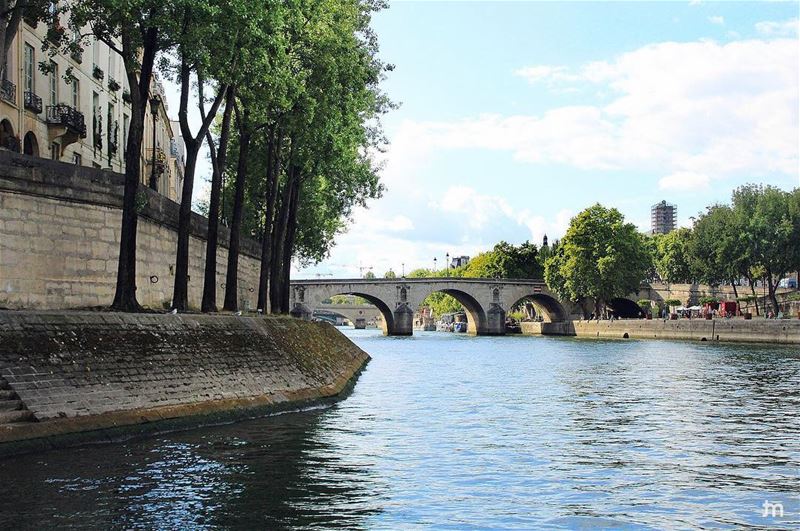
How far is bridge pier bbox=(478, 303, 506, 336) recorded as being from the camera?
137m

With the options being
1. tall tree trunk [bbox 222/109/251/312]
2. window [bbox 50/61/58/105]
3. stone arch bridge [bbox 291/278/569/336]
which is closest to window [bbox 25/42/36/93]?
window [bbox 50/61/58/105]

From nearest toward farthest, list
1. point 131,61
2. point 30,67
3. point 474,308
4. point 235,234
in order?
point 131,61 < point 235,234 < point 30,67 < point 474,308

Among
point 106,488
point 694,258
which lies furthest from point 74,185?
point 694,258

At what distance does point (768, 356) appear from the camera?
58.6 m

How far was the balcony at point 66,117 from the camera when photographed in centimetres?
→ 3925

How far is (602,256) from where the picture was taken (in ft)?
388

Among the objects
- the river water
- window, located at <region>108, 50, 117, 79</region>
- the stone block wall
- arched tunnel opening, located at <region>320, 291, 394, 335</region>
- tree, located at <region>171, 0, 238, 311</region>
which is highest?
window, located at <region>108, 50, 117, 79</region>

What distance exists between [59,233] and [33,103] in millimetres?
11890

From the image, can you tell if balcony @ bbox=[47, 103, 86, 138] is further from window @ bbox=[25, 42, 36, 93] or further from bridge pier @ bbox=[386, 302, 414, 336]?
bridge pier @ bbox=[386, 302, 414, 336]

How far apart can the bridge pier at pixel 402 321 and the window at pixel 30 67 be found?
3901 inches

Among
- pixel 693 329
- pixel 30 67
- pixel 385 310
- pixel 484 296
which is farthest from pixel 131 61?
Result: pixel 484 296

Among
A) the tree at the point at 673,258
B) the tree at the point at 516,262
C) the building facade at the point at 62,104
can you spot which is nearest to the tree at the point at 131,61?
the building facade at the point at 62,104

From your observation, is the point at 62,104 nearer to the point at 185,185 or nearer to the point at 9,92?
the point at 9,92

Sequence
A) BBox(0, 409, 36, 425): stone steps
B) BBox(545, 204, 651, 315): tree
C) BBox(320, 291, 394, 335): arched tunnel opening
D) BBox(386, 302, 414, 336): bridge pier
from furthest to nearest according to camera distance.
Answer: BBox(386, 302, 414, 336): bridge pier < BBox(320, 291, 394, 335): arched tunnel opening < BBox(545, 204, 651, 315): tree < BBox(0, 409, 36, 425): stone steps
